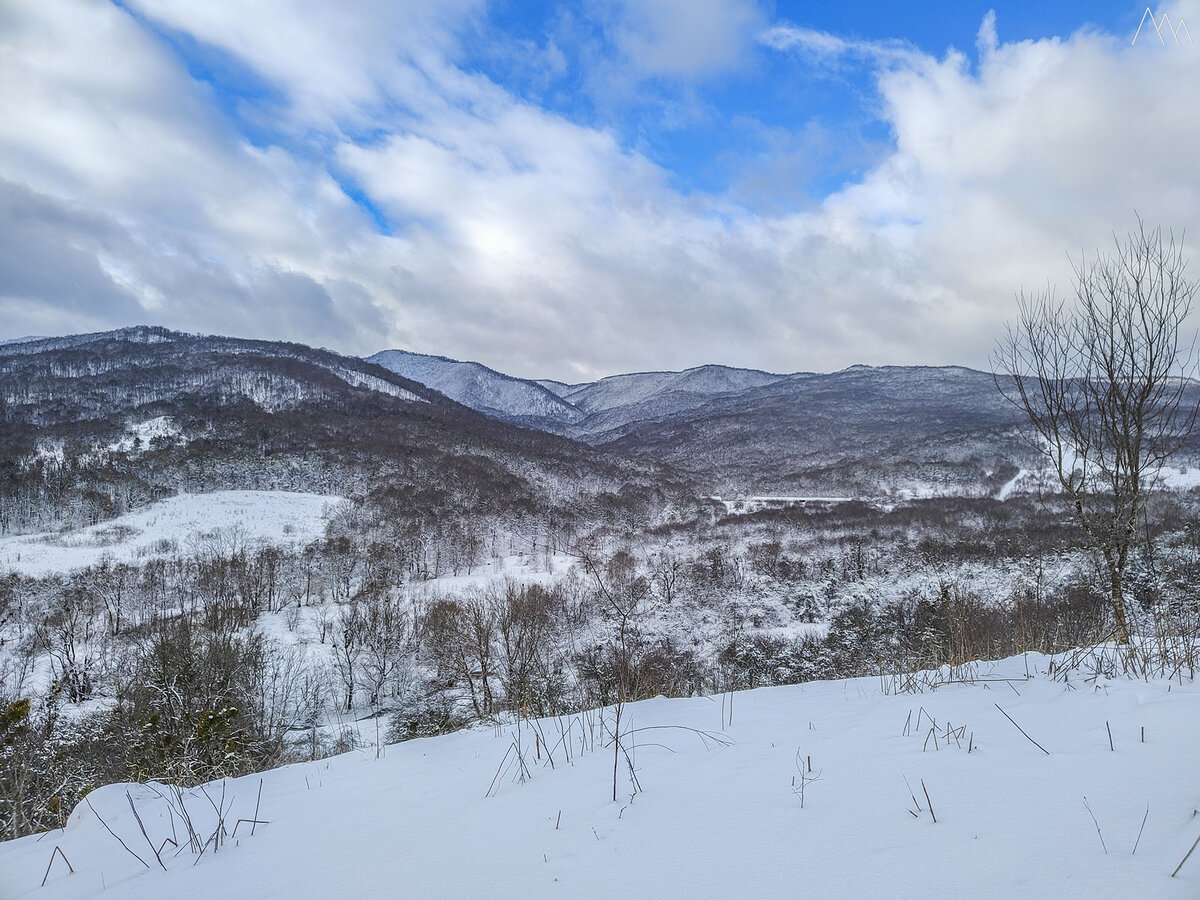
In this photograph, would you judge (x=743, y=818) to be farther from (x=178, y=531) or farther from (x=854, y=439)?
(x=854, y=439)

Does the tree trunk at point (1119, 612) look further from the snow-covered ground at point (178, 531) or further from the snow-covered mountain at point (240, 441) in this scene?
the snow-covered mountain at point (240, 441)

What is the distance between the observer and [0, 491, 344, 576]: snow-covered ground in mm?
46656

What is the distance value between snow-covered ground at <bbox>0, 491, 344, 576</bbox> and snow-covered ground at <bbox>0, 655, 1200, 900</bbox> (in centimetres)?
5865

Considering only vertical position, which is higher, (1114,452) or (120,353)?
(120,353)

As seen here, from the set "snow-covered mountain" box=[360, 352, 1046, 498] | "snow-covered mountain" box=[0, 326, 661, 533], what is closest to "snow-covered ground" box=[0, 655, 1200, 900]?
"snow-covered mountain" box=[0, 326, 661, 533]

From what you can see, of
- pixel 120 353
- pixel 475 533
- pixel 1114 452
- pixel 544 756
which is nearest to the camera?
pixel 544 756

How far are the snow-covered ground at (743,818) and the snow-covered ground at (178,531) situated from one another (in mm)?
58654

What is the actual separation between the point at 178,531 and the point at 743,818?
2729 inches

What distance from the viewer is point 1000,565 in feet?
133

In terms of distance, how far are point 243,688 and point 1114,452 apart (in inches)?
915

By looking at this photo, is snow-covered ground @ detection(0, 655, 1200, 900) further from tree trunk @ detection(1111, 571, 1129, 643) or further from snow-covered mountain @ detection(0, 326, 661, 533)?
snow-covered mountain @ detection(0, 326, 661, 533)

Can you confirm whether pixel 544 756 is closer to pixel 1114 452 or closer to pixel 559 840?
pixel 559 840

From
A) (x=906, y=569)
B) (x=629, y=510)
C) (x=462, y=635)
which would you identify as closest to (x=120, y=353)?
(x=629, y=510)

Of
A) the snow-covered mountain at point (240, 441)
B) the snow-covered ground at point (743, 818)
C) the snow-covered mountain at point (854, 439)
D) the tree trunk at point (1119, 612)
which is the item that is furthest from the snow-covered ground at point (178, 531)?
the snow-covered mountain at point (854, 439)
